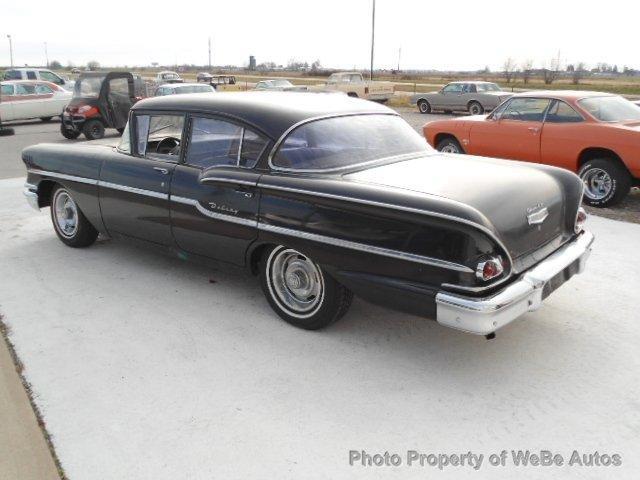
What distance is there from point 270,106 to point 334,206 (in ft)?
3.61

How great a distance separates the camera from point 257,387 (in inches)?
130

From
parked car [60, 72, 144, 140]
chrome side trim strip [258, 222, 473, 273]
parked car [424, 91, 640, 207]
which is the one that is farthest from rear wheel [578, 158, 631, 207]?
parked car [60, 72, 144, 140]

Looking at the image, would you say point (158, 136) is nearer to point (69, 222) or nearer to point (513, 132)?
point (69, 222)

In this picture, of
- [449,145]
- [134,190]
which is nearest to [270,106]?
[134,190]

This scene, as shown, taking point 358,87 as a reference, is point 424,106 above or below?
below

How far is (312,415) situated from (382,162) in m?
1.83

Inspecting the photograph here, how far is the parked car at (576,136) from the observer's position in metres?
7.23

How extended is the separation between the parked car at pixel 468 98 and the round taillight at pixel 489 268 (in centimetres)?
1922

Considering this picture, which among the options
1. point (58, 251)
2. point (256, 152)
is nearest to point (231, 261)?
point (256, 152)

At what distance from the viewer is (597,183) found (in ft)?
24.7

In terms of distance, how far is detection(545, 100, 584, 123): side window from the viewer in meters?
7.68

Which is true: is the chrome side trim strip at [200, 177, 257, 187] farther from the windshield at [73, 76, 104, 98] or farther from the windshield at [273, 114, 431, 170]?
the windshield at [73, 76, 104, 98]

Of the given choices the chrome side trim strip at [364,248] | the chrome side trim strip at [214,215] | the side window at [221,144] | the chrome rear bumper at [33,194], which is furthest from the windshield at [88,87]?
the chrome side trim strip at [364,248]

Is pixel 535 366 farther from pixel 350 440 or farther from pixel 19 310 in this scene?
pixel 19 310
